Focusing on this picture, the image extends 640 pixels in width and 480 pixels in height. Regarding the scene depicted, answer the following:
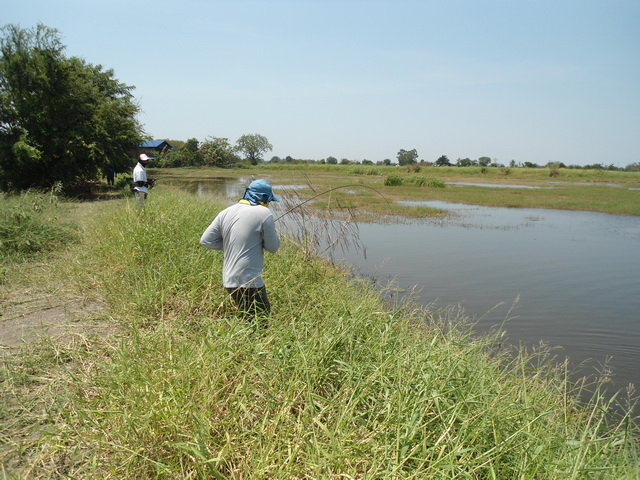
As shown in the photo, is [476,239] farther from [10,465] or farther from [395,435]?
[10,465]

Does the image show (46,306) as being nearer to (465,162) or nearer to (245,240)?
(245,240)

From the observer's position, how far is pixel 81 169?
57.0 ft

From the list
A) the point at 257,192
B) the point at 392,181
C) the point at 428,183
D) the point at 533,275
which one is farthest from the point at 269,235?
the point at 428,183

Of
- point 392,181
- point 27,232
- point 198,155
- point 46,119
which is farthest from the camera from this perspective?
point 198,155

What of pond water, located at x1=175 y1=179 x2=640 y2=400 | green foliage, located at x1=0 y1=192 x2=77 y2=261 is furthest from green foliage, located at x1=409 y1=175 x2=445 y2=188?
green foliage, located at x1=0 y1=192 x2=77 y2=261

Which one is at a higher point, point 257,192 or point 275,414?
point 257,192

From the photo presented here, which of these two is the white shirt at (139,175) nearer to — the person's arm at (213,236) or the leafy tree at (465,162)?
the person's arm at (213,236)

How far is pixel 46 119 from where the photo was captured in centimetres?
1597

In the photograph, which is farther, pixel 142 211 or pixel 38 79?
pixel 38 79

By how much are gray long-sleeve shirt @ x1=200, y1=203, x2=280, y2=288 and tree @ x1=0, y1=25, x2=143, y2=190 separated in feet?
49.8

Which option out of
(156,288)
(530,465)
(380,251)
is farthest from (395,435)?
(380,251)

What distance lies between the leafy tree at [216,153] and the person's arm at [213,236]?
59740 millimetres

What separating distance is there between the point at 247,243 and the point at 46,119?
16593mm

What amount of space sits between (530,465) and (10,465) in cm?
278
